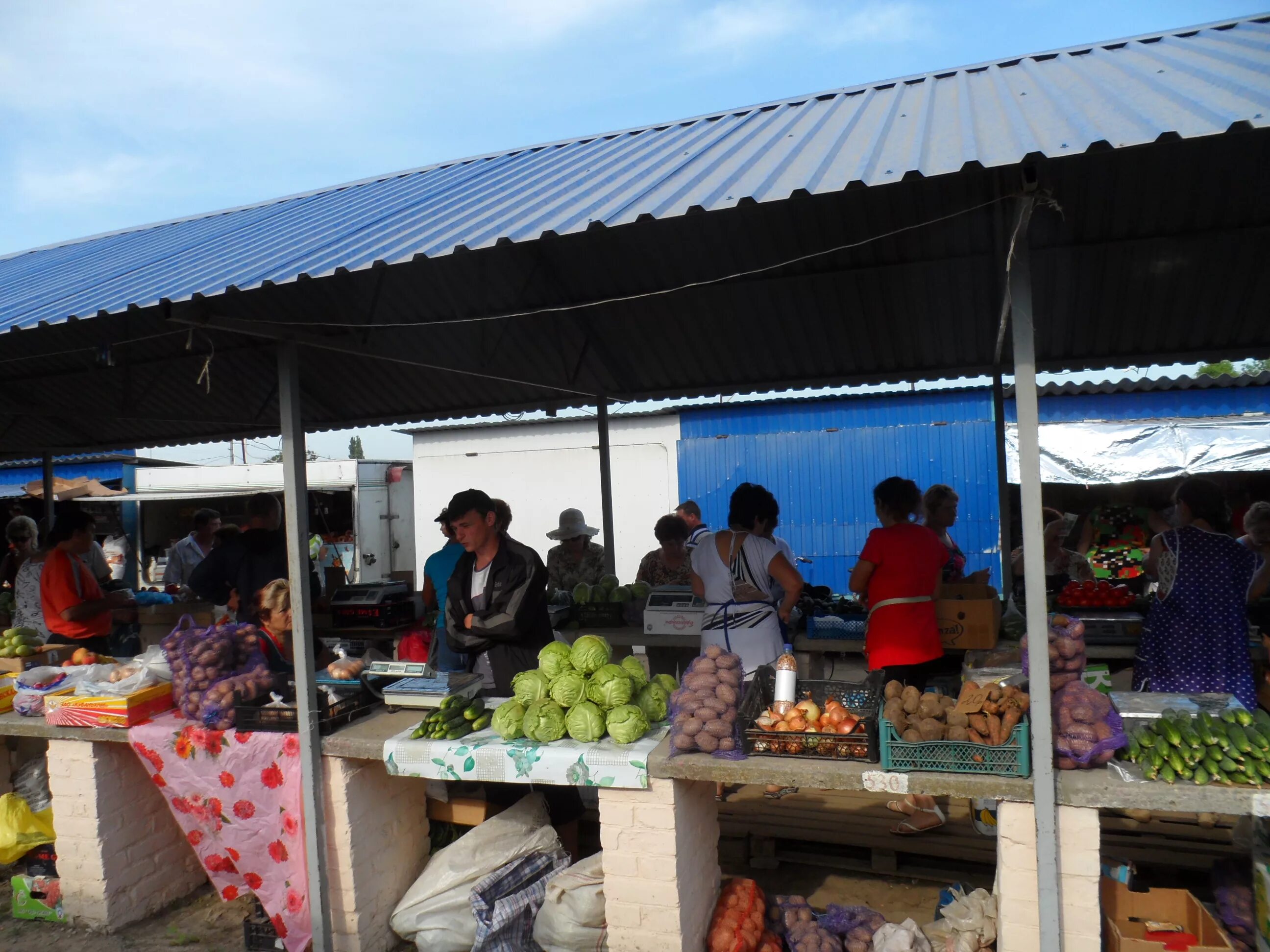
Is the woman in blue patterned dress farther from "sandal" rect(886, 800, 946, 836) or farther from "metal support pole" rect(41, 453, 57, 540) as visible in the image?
"metal support pole" rect(41, 453, 57, 540)

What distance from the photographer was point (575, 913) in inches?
133

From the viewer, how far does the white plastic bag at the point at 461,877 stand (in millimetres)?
3604

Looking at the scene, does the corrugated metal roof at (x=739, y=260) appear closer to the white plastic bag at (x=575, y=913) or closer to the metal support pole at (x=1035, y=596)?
the metal support pole at (x=1035, y=596)

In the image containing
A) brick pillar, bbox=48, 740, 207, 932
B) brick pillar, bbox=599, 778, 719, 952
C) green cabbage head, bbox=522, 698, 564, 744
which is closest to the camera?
brick pillar, bbox=599, 778, 719, 952

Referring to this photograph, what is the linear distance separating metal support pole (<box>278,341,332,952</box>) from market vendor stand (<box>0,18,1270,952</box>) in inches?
0.6

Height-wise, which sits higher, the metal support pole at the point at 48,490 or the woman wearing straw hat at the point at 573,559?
the metal support pole at the point at 48,490

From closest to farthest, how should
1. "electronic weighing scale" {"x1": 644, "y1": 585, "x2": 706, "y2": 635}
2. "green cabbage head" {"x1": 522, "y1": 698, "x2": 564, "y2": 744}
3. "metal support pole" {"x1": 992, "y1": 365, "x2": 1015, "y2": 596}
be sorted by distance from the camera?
"green cabbage head" {"x1": 522, "y1": 698, "x2": 564, "y2": 744} < "electronic weighing scale" {"x1": 644, "y1": 585, "x2": 706, "y2": 635} < "metal support pole" {"x1": 992, "y1": 365, "x2": 1015, "y2": 596}

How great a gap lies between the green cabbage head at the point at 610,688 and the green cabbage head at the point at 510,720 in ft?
0.98

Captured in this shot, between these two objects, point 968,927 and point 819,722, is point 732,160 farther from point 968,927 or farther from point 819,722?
point 968,927

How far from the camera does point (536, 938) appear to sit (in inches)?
137

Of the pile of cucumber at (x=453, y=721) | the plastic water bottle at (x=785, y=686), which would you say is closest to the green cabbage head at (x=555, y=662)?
the pile of cucumber at (x=453, y=721)

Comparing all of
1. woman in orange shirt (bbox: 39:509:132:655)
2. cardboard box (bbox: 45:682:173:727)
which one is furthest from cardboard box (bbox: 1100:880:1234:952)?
woman in orange shirt (bbox: 39:509:132:655)

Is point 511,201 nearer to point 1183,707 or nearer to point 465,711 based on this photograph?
point 465,711

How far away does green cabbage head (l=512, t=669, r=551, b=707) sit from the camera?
3.52m
